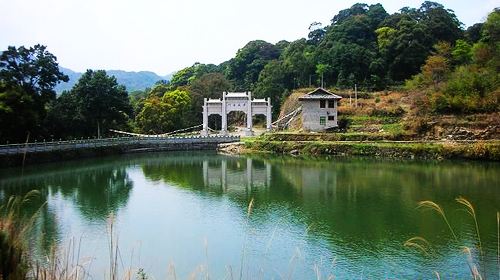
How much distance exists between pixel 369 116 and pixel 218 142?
42.8 feet

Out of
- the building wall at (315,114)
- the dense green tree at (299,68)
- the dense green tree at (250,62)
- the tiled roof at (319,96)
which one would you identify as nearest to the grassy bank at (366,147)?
the building wall at (315,114)

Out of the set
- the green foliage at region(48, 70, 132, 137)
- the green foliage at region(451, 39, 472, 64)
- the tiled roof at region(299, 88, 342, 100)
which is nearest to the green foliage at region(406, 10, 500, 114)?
the green foliage at region(451, 39, 472, 64)

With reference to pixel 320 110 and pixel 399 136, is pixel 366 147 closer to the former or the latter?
pixel 399 136

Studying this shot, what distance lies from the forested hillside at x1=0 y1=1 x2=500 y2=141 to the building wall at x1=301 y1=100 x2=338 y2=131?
263 inches

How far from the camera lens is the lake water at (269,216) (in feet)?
36.8

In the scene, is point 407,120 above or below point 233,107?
below

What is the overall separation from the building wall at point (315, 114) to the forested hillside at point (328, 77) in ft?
21.9

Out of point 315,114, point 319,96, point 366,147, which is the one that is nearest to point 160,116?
point 315,114

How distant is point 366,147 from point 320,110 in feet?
24.0

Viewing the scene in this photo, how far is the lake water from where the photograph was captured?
36.8ft

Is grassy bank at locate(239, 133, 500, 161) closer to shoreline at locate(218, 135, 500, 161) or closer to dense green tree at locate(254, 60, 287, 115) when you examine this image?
shoreline at locate(218, 135, 500, 161)

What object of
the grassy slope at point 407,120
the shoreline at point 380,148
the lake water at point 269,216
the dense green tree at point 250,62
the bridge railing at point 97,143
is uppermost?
the dense green tree at point 250,62

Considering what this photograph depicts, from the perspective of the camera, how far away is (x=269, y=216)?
53.8ft

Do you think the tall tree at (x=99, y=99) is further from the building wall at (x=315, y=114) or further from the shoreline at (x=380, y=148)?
the building wall at (x=315, y=114)
